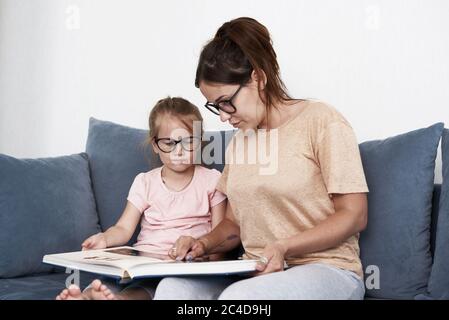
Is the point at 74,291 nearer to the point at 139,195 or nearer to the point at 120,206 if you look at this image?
the point at 139,195

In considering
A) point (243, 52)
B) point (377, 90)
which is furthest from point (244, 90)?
point (377, 90)

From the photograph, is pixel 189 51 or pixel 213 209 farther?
pixel 189 51

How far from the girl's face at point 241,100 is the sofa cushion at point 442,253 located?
56 cm

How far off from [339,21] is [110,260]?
51.3 inches

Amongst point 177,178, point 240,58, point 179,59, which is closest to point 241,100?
point 240,58

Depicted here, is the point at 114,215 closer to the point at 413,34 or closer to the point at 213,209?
the point at 213,209

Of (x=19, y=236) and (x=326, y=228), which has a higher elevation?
(x=326, y=228)

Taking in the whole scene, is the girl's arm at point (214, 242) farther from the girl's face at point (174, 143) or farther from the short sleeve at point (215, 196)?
the girl's face at point (174, 143)

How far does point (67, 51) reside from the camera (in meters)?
2.88

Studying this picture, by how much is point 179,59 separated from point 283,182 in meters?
1.18

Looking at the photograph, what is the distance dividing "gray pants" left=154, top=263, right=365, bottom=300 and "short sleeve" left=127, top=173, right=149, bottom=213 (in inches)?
24.1

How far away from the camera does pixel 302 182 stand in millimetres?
1626

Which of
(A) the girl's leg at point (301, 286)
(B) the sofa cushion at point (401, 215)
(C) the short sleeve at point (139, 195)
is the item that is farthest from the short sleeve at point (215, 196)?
(A) the girl's leg at point (301, 286)

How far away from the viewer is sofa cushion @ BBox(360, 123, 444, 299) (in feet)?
5.84
